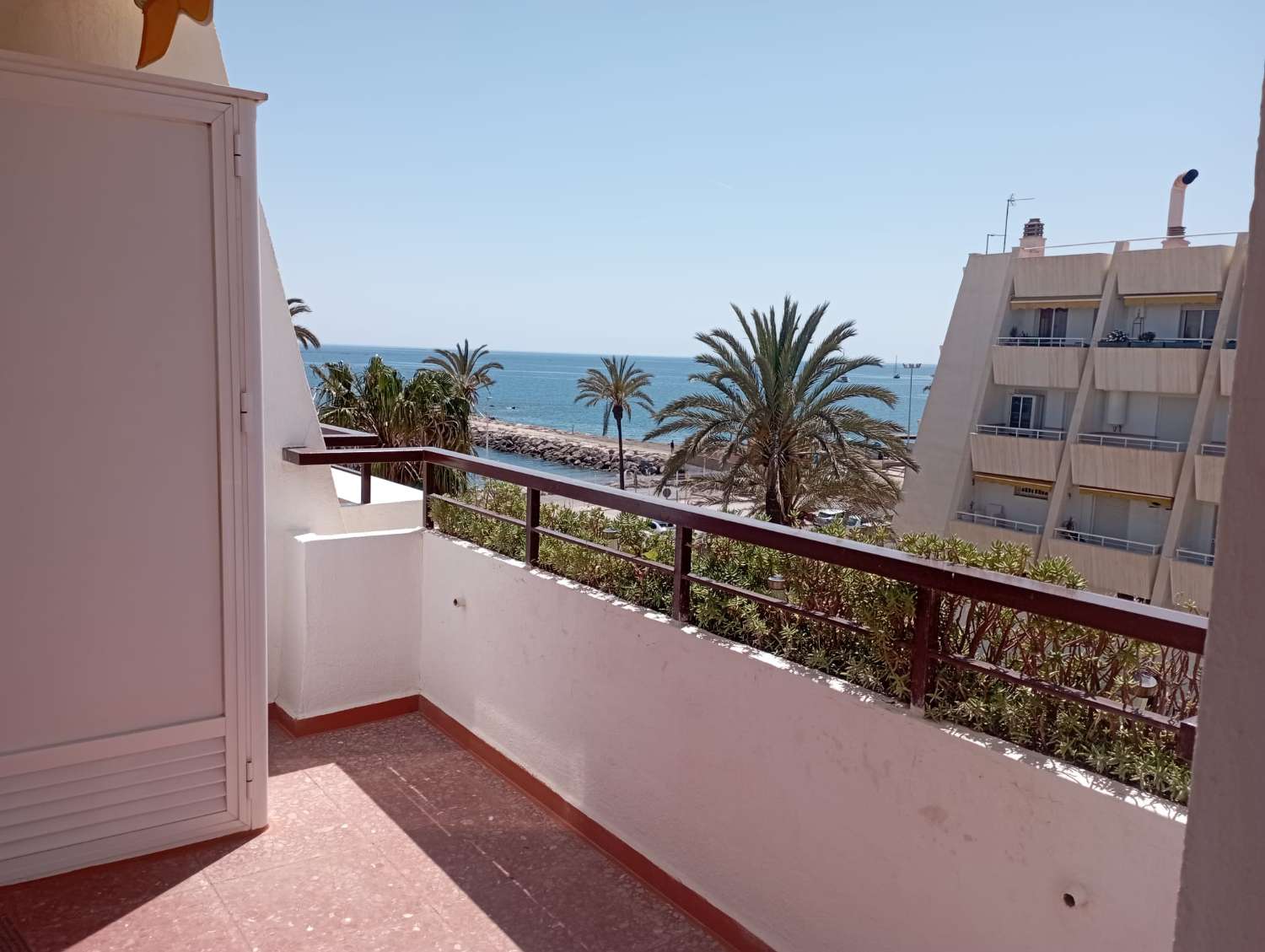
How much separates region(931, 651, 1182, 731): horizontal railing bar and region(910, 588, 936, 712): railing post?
0.09 ft

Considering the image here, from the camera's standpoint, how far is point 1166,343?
21.6m

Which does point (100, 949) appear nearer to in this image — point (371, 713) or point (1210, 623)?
point (371, 713)

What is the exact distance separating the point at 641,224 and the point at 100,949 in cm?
6878

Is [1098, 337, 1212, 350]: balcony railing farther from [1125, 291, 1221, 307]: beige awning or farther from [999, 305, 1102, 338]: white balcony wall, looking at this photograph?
[1125, 291, 1221, 307]: beige awning

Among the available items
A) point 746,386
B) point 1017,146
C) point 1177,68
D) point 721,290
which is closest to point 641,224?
point 721,290

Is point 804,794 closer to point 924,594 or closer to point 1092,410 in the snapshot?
point 924,594

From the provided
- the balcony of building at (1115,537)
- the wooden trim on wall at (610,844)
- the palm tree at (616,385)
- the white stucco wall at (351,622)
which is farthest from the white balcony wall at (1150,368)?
the wooden trim on wall at (610,844)

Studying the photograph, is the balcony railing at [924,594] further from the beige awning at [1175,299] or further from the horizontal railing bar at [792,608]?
the beige awning at [1175,299]

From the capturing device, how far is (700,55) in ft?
77.0

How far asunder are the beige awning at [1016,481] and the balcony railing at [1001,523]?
0.89 m

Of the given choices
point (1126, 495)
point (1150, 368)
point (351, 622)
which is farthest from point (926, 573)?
point (1150, 368)

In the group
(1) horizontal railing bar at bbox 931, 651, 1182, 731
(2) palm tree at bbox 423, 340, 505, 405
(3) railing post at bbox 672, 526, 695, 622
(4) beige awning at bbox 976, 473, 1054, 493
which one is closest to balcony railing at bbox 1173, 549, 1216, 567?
(4) beige awning at bbox 976, 473, 1054, 493

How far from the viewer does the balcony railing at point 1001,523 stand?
2300cm

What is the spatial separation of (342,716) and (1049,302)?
2312 cm
